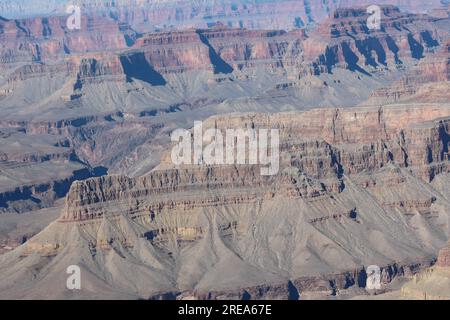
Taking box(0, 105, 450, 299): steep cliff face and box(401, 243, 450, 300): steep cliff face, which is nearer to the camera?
box(401, 243, 450, 300): steep cliff face

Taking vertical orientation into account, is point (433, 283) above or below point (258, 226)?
above

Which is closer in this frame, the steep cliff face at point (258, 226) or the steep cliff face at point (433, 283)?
the steep cliff face at point (433, 283)

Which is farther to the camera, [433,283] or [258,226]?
[258,226]

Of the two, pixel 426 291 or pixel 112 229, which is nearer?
pixel 426 291

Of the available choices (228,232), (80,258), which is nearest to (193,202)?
(228,232)

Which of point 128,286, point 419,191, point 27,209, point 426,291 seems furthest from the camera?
point 27,209
